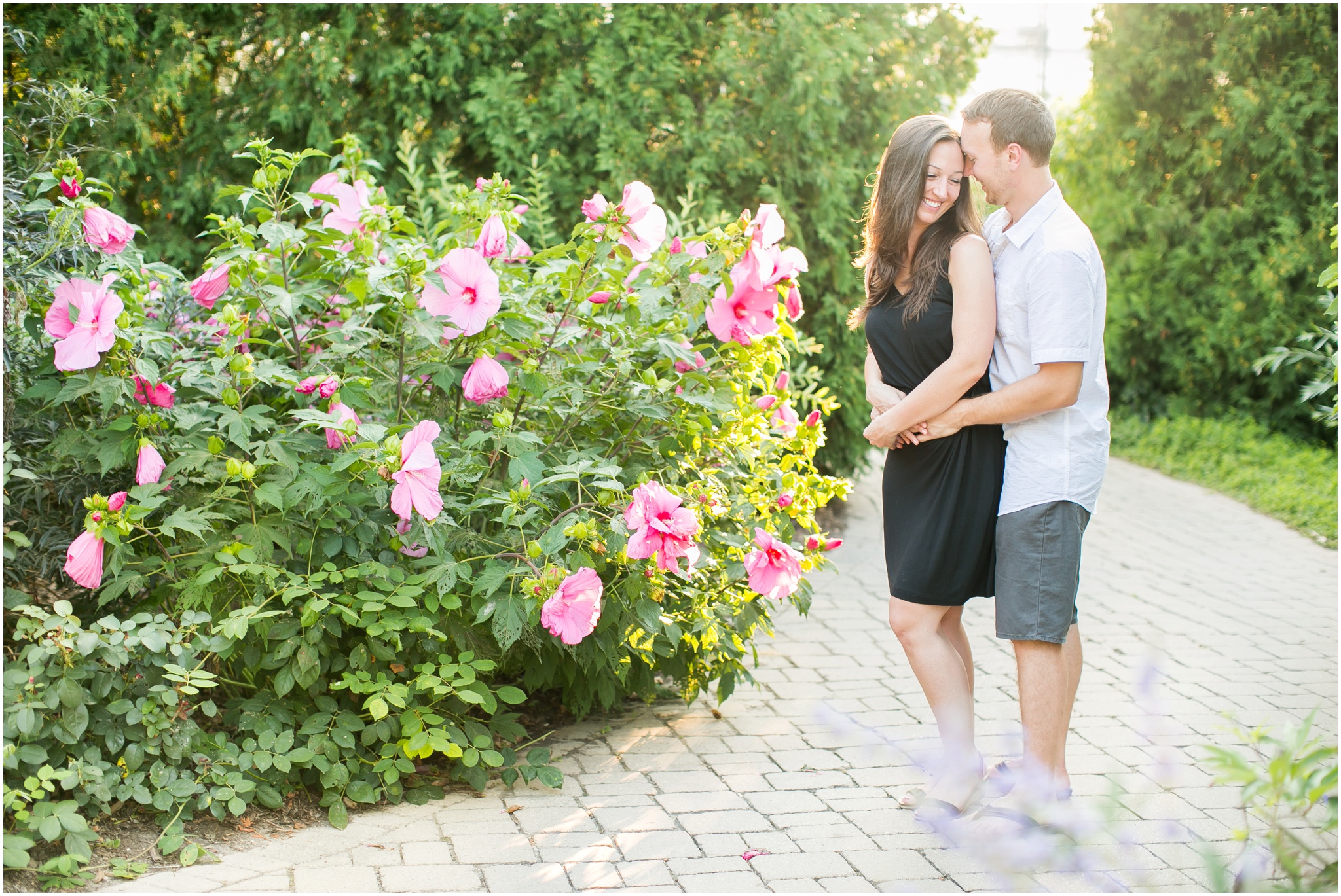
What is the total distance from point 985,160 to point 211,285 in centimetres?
203

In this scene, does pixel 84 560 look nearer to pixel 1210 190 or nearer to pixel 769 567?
pixel 769 567

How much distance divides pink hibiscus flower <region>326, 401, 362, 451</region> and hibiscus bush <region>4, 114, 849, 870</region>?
0.05 ft

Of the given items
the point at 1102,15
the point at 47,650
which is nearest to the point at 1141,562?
the point at 47,650

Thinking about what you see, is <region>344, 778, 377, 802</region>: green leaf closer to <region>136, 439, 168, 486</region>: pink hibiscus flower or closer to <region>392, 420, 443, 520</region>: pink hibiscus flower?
<region>392, 420, 443, 520</region>: pink hibiscus flower

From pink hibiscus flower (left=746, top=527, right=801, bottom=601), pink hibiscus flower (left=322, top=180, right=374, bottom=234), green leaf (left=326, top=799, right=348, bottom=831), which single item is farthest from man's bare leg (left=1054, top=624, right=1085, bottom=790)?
pink hibiscus flower (left=322, top=180, right=374, bottom=234)

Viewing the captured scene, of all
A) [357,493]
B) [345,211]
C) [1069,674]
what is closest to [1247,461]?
[1069,674]

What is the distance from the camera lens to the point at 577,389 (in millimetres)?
2877

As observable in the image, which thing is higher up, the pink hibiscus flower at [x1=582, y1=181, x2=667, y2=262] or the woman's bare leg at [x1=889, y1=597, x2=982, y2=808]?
the pink hibiscus flower at [x1=582, y1=181, x2=667, y2=262]

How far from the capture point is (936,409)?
107 inches

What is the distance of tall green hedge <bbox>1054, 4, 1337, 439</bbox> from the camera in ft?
28.7

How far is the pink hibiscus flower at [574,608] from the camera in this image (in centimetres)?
254

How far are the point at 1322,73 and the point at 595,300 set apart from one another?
27.3 ft

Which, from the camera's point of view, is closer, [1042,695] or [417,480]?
[417,480]

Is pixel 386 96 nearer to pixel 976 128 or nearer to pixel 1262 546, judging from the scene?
pixel 976 128
